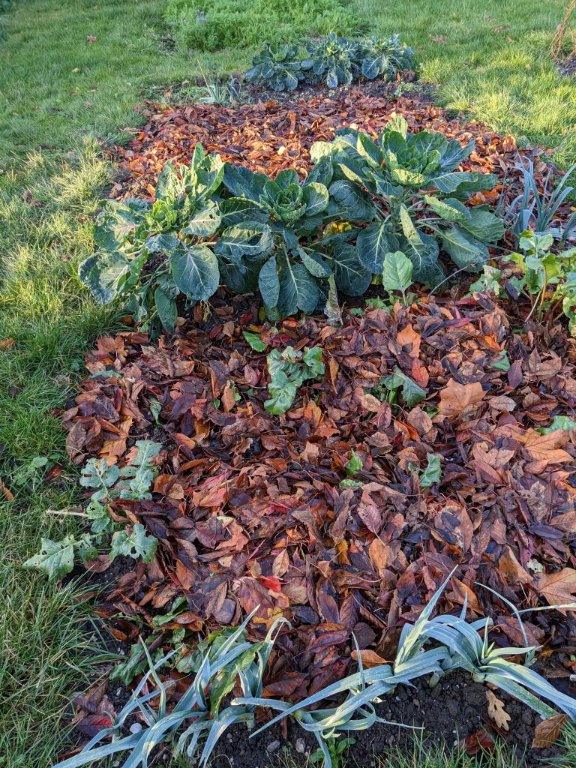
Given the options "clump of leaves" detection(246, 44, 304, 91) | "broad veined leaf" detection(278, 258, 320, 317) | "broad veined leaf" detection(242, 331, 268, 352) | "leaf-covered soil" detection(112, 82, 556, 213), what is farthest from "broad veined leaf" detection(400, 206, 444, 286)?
"clump of leaves" detection(246, 44, 304, 91)

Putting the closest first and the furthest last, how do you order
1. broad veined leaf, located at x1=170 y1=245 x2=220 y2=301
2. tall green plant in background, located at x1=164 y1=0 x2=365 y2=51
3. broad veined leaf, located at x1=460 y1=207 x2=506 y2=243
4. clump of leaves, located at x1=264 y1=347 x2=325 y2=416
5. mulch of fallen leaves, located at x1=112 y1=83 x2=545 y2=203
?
clump of leaves, located at x1=264 y1=347 x2=325 y2=416 < broad veined leaf, located at x1=170 y1=245 x2=220 y2=301 < broad veined leaf, located at x1=460 y1=207 x2=506 y2=243 < mulch of fallen leaves, located at x1=112 y1=83 x2=545 y2=203 < tall green plant in background, located at x1=164 y1=0 x2=365 y2=51

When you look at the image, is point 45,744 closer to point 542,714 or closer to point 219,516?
point 219,516

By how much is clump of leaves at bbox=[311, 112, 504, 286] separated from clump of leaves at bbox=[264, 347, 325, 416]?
0.60m

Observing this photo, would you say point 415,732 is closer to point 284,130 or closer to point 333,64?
point 284,130

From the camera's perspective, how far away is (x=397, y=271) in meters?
2.55

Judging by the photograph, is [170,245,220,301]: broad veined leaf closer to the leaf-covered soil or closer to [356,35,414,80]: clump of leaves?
the leaf-covered soil

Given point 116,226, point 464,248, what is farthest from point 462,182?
point 116,226

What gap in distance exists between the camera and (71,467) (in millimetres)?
2316

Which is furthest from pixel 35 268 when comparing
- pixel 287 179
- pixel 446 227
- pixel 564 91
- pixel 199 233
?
Result: pixel 564 91

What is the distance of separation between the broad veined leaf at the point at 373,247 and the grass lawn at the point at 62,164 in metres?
1.39

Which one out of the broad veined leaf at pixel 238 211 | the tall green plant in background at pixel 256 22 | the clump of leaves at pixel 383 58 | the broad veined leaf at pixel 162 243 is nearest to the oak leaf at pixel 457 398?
the broad veined leaf at pixel 238 211

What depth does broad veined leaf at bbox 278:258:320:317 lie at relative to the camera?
266 cm

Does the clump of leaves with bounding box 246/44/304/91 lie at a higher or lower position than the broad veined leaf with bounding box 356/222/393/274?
higher

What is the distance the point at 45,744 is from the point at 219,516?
0.84 metres
